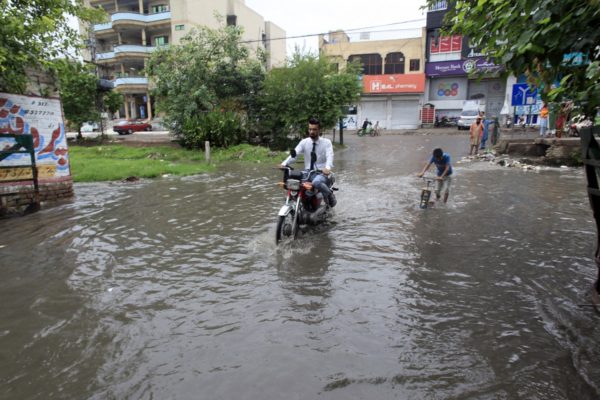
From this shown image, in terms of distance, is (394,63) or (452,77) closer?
(452,77)

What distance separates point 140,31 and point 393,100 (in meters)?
30.1

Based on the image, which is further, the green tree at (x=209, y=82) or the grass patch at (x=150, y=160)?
the green tree at (x=209, y=82)

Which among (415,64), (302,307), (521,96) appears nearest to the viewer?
(302,307)

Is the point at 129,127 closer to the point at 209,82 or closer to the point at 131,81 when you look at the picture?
the point at 131,81

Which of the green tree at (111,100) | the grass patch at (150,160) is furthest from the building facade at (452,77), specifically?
the green tree at (111,100)

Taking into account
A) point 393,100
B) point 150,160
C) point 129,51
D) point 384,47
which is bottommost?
point 150,160

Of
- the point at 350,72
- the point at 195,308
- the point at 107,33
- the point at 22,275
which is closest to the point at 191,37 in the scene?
the point at 350,72

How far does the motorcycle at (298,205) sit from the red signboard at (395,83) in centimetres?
3571

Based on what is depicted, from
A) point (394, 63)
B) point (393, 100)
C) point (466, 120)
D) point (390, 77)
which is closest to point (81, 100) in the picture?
point (390, 77)

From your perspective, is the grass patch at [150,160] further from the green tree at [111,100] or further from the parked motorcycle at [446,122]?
the parked motorcycle at [446,122]

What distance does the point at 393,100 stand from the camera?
140 feet

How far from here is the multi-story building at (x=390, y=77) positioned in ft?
134

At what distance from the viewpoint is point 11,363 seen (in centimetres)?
327

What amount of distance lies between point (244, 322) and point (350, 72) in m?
20.8
